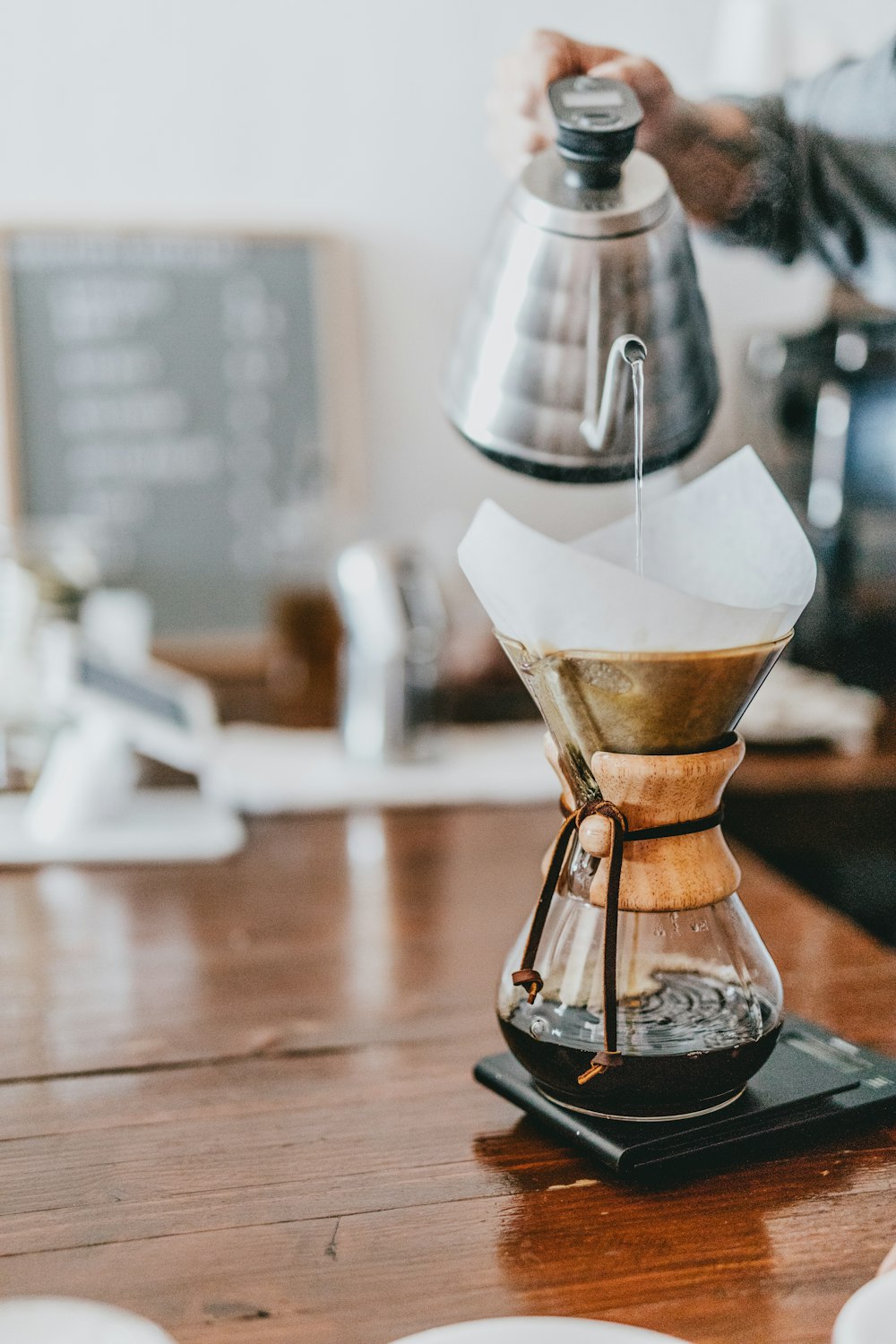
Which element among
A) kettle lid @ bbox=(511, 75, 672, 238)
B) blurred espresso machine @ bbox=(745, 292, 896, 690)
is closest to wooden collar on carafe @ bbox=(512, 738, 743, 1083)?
kettle lid @ bbox=(511, 75, 672, 238)

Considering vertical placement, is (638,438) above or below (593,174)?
below

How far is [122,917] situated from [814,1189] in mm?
604

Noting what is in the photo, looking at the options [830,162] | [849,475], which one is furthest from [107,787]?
[849,475]

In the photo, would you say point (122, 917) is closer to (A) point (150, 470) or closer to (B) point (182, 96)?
(A) point (150, 470)

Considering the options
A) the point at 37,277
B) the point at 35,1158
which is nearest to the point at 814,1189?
the point at 35,1158

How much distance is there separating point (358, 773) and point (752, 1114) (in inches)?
34.7

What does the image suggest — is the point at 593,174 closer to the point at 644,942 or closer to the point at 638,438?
the point at 638,438

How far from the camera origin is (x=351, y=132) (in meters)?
1.96

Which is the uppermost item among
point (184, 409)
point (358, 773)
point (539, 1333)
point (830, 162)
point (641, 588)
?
point (830, 162)

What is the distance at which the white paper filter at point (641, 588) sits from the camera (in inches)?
21.2

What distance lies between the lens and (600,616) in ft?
1.79

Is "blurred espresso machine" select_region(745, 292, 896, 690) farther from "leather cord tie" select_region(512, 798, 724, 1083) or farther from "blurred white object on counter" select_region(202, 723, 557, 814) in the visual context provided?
"leather cord tie" select_region(512, 798, 724, 1083)

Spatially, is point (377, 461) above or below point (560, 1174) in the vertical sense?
below

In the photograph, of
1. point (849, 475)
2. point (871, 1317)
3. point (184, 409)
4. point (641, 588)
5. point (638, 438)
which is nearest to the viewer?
point (871, 1317)
